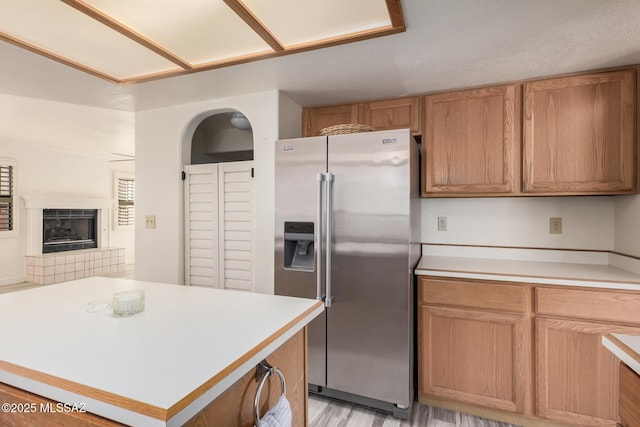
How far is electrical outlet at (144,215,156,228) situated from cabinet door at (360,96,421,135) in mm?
2030

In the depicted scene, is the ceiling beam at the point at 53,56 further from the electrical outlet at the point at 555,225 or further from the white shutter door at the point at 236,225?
the electrical outlet at the point at 555,225

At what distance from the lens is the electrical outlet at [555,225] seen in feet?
7.78

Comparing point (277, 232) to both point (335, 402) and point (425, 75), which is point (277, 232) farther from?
point (425, 75)

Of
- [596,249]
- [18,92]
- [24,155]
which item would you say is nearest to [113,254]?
[24,155]

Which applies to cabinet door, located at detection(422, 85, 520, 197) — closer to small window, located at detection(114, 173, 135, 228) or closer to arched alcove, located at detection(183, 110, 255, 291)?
arched alcove, located at detection(183, 110, 255, 291)

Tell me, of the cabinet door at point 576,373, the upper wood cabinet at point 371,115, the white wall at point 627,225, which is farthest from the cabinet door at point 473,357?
the upper wood cabinet at point 371,115

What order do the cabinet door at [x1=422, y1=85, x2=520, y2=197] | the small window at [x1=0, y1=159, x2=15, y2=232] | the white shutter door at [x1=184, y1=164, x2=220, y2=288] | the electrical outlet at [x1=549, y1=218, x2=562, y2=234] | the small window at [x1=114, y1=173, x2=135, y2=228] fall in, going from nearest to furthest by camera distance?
1. the cabinet door at [x1=422, y1=85, x2=520, y2=197]
2. the electrical outlet at [x1=549, y1=218, x2=562, y2=234]
3. the white shutter door at [x1=184, y1=164, x2=220, y2=288]
4. the small window at [x1=0, y1=159, x2=15, y2=232]
5. the small window at [x1=114, y1=173, x2=135, y2=228]

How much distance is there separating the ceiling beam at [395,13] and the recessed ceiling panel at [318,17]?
0.12ft

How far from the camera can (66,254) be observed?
18.9 ft

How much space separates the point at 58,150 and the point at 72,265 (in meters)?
2.05

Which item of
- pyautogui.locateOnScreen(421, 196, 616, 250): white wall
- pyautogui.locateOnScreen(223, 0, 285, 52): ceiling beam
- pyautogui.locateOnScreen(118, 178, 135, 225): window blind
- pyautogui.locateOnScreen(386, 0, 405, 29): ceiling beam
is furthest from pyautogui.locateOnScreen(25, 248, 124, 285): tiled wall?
pyautogui.locateOnScreen(386, 0, 405, 29): ceiling beam

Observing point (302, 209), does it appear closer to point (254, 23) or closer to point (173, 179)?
point (254, 23)

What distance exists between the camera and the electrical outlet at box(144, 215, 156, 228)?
9.71 ft

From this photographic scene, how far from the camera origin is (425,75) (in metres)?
2.15
